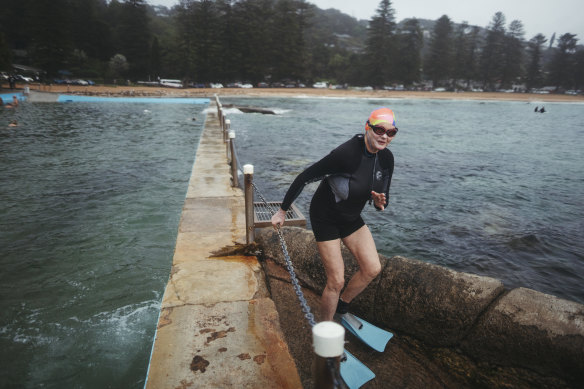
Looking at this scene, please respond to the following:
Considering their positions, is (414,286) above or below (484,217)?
above

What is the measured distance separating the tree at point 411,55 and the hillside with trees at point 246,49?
0.29 metres

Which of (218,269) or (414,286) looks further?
(218,269)

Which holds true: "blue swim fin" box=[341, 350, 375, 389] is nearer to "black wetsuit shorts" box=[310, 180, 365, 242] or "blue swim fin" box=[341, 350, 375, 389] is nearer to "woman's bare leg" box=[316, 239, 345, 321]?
"woman's bare leg" box=[316, 239, 345, 321]

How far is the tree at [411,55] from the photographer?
93.1 m

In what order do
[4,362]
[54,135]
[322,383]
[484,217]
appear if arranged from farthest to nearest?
[54,135], [484,217], [4,362], [322,383]

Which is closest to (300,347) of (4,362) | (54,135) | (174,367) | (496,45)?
(174,367)

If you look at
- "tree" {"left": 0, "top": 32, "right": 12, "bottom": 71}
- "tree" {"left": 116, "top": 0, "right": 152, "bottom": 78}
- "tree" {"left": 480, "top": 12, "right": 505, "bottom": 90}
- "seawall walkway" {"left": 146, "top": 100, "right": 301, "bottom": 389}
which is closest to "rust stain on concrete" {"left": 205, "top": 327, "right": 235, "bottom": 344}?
"seawall walkway" {"left": 146, "top": 100, "right": 301, "bottom": 389}

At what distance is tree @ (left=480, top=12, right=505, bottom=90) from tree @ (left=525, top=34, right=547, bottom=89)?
319 inches

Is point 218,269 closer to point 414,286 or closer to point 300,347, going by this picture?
point 300,347

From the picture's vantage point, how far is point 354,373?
3000mm

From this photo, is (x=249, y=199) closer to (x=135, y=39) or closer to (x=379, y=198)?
(x=379, y=198)

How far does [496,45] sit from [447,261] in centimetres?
11455

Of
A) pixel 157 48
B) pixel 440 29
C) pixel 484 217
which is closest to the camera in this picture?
pixel 484 217

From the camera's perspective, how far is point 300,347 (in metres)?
3.41
